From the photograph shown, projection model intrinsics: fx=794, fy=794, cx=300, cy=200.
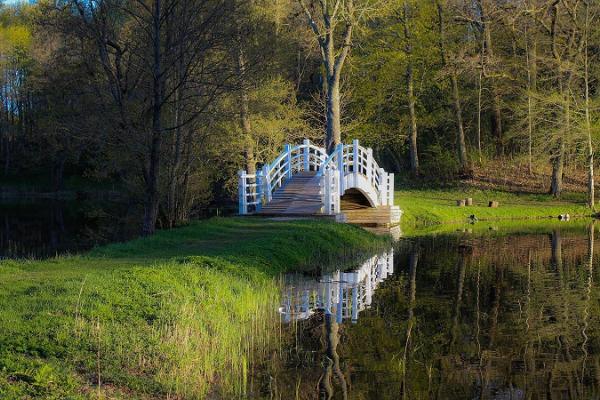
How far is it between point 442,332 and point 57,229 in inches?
965

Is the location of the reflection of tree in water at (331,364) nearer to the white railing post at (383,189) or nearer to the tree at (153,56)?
the tree at (153,56)

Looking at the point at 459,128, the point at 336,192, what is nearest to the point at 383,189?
the point at 336,192

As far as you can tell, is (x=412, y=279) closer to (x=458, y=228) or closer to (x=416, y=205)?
(x=458, y=228)

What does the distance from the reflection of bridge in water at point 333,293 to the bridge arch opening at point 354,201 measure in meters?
10.5

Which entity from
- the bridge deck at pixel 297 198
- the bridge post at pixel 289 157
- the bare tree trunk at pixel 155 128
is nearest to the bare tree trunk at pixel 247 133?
the bridge post at pixel 289 157

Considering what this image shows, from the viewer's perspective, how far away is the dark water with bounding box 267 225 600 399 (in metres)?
9.54

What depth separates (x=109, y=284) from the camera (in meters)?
11.7

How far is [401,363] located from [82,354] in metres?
4.09

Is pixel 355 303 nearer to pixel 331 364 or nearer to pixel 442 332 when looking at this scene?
pixel 442 332

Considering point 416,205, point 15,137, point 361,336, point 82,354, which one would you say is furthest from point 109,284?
point 15,137

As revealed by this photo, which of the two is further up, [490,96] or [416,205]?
[490,96]

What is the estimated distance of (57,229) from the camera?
3350cm

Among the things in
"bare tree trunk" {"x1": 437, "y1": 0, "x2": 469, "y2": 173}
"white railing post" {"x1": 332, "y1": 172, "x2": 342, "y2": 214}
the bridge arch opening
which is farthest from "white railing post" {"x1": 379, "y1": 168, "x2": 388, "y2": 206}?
"bare tree trunk" {"x1": 437, "y1": 0, "x2": 469, "y2": 173}

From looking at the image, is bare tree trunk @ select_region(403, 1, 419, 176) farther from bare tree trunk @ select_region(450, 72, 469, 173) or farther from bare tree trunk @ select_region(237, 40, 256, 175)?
bare tree trunk @ select_region(237, 40, 256, 175)
